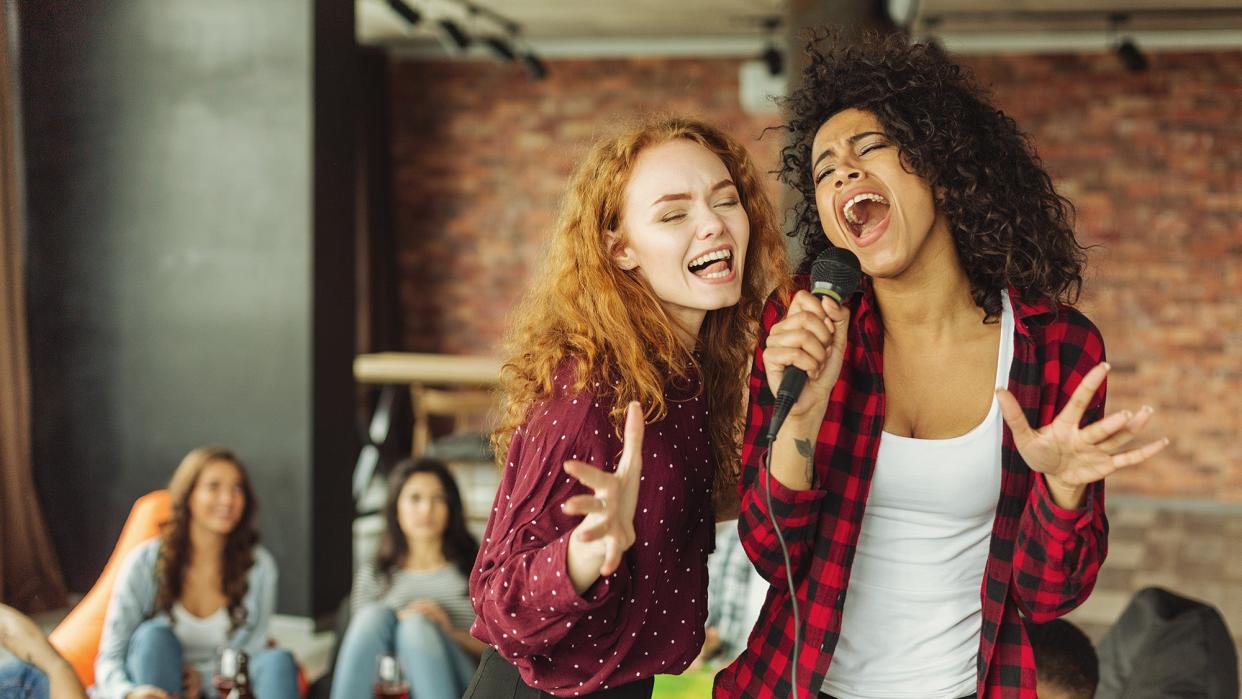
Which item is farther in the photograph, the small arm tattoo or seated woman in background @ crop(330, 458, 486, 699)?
seated woman in background @ crop(330, 458, 486, 699)

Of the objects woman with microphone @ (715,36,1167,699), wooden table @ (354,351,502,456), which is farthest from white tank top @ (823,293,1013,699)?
wooden table @ (354,351,502,456)

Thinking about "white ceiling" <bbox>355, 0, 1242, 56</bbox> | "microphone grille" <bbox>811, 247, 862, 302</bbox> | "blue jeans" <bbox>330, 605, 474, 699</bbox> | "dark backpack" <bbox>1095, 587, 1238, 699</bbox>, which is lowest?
"blue jeans" <bbox>330, 605, 474, 699</bbox>

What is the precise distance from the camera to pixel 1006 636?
1.32m

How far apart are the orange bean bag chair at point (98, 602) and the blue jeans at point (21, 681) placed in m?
0.24

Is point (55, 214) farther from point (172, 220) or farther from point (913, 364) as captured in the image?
point (913, 364)

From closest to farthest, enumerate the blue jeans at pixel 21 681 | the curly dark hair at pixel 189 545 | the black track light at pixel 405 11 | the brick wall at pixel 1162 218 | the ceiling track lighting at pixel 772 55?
the blue jeans at pixel 21 681 < the curly dark hair at pixel 189 545 < the black track light at pixel 405 11 < the brick wall at pixel 1162 218 < the ceiling track lighting at pixel 772 55

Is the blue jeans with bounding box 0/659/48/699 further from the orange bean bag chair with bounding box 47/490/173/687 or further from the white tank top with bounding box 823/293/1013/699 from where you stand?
the white tank top with bounding box 823/293/1013/699

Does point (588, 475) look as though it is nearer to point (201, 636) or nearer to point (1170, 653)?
point (1170, 653)

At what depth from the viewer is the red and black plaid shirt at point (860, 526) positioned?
128 centimetres

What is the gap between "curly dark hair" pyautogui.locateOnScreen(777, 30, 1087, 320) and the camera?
1.42 m

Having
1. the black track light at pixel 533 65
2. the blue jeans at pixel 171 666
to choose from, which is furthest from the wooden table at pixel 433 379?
the blue jeans at pixel 171 666

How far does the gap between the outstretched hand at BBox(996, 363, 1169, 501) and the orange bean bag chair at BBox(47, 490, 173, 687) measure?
2239mm

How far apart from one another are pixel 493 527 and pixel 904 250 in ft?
1.99

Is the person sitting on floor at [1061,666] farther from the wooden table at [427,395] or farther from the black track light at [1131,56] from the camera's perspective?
the black track light at [1131,56]
